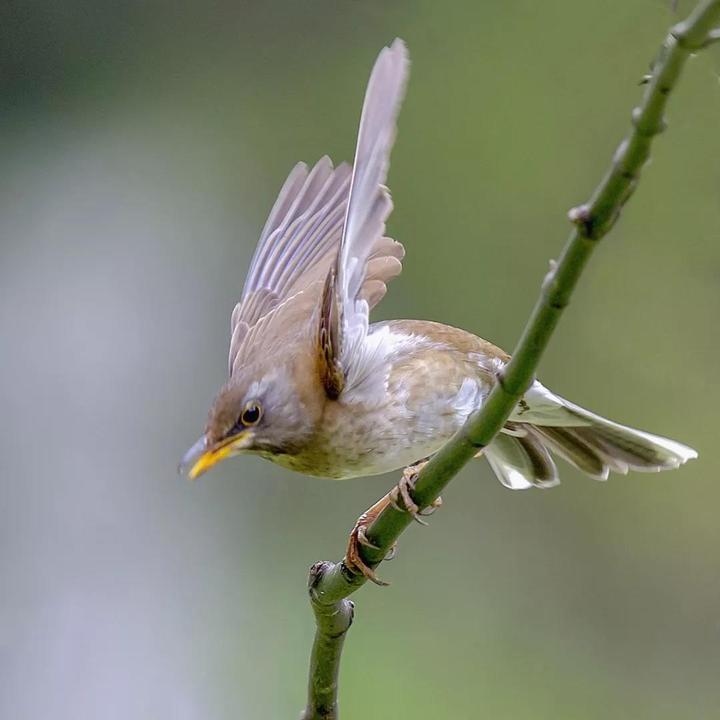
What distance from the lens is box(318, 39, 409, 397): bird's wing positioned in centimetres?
232

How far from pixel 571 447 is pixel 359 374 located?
0.89 metres

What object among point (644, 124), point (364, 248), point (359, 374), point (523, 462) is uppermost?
point (644, 124)

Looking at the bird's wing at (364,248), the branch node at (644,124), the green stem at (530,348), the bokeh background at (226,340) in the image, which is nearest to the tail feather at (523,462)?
the bird's wing at (364,248)

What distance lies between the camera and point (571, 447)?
3.62m

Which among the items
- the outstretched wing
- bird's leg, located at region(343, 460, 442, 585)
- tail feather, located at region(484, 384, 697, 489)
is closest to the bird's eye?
bird's leg, located at region(343, 460, 442, 585)

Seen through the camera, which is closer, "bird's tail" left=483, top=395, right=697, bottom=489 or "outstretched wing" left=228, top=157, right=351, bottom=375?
"bird's tail" left=483, top=395, right=697, bottom=489

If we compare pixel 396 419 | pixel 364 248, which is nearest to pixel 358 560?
pixel 396 419

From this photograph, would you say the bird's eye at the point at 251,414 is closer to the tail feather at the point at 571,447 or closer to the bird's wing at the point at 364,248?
the bird's wing at the point at 364,248

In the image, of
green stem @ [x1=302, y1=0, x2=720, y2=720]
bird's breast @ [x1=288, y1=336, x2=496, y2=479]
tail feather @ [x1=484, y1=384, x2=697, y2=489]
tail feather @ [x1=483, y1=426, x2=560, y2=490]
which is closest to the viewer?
green stem @ [x1=302, y1=0, x2=720, y2=720]

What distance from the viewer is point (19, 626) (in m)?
4.88

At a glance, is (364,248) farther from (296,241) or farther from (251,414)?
(296,241)

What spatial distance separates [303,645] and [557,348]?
183cm

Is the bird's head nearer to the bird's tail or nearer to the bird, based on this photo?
the bird

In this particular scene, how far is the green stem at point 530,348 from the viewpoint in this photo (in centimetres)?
151
